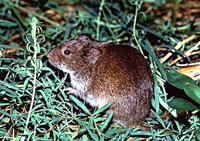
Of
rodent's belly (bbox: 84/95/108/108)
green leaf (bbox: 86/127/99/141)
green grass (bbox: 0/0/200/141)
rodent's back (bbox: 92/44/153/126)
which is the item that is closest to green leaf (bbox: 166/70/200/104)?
green grass (bbox: 0/0/200/141)

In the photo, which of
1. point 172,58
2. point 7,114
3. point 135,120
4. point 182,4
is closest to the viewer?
point 7,114

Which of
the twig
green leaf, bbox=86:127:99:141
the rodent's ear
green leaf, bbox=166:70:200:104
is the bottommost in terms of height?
green leaf, bbox=86:127:99:141

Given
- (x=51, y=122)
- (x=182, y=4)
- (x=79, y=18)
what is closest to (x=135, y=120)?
(x=51, y=122)

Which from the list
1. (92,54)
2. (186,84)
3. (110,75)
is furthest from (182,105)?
(92,54)

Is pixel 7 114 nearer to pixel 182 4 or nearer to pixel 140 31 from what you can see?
pixel 140 31

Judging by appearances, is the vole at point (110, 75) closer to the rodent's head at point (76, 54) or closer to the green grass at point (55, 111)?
the rodent's head at point (76, 54)

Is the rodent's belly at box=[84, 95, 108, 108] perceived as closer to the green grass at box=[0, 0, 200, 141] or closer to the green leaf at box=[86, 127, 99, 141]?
the green grass at box=[0, 0, 200, 141]

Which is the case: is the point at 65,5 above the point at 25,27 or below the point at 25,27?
above
